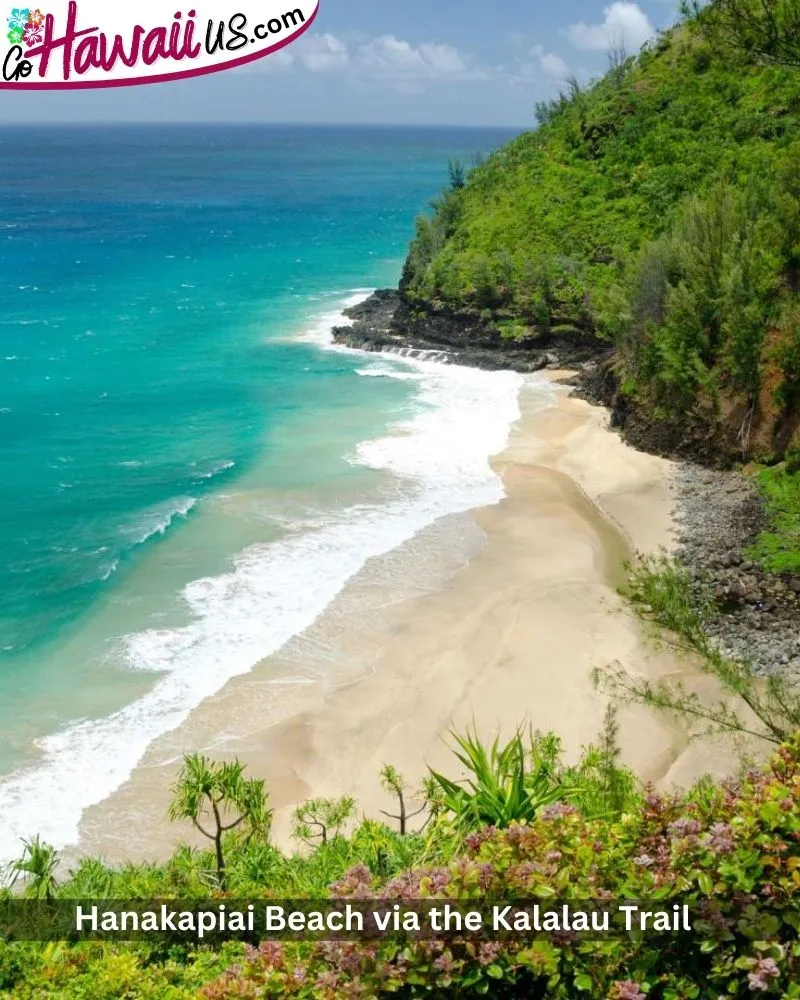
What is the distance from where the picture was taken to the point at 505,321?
48.4 meters

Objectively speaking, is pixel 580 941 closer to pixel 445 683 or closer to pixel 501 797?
pixel 501 797

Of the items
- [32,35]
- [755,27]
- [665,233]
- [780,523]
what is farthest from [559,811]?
[665,233]

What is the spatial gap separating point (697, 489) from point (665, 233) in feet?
43.1

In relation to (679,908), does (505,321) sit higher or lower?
higher

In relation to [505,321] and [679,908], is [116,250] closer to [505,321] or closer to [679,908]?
[505,321]

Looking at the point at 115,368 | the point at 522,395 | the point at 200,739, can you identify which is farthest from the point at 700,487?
the point at 115,368

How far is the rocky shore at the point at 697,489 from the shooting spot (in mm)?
21794

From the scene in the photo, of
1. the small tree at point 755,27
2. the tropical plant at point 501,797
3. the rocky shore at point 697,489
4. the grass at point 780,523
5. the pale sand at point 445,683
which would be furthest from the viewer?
the grass at point 780,523

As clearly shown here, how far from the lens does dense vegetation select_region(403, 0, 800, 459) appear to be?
100 ft

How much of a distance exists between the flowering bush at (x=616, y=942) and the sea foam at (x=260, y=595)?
36.5 ft

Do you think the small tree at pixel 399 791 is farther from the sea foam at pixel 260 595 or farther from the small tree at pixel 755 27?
the small tree at pixel 755 27

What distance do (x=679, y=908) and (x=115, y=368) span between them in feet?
146

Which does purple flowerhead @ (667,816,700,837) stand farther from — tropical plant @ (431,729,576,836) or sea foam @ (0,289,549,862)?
sea foam @ (0,289,549,862)

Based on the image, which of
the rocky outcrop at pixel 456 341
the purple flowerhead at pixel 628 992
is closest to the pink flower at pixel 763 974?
the purple flowerhead at pixel 628 992
